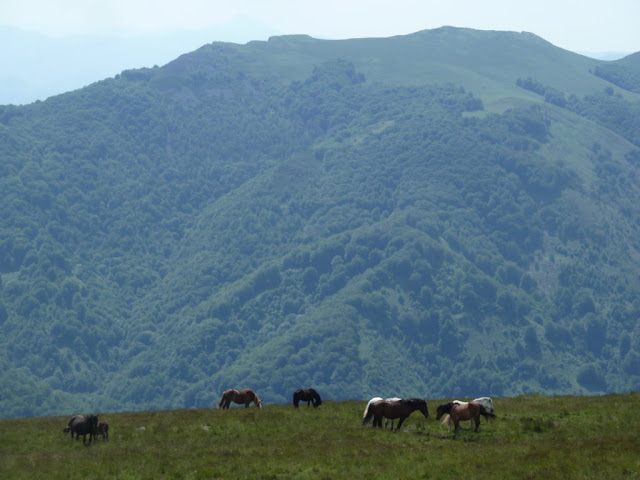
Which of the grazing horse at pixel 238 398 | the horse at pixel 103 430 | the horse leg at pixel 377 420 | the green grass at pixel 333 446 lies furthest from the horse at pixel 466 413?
the horse at pixel 103 430

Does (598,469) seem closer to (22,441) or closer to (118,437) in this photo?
(118,437)

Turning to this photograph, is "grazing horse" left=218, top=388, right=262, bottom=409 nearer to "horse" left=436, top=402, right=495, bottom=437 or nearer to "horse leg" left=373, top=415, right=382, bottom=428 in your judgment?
"horse leg" left=373, top=415, right=382, bottom=428

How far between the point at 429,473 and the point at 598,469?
685cm

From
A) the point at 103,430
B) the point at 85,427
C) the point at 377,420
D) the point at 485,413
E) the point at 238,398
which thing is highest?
the point at 485,413

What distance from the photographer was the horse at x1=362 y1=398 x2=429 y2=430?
45.6 m

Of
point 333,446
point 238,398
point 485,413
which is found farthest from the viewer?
point 238,398

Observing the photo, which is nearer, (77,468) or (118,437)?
(77,468)

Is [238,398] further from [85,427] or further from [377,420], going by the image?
[377,420]

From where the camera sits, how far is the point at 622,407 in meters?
48.4

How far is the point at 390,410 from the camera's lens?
45.7 metres

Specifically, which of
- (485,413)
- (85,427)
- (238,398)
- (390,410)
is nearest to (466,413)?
(485,413)

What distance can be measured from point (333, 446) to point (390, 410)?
5648 mm

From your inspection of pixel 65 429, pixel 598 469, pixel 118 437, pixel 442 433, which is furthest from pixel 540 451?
pixel 65 429

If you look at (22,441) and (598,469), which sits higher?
(598,469)
